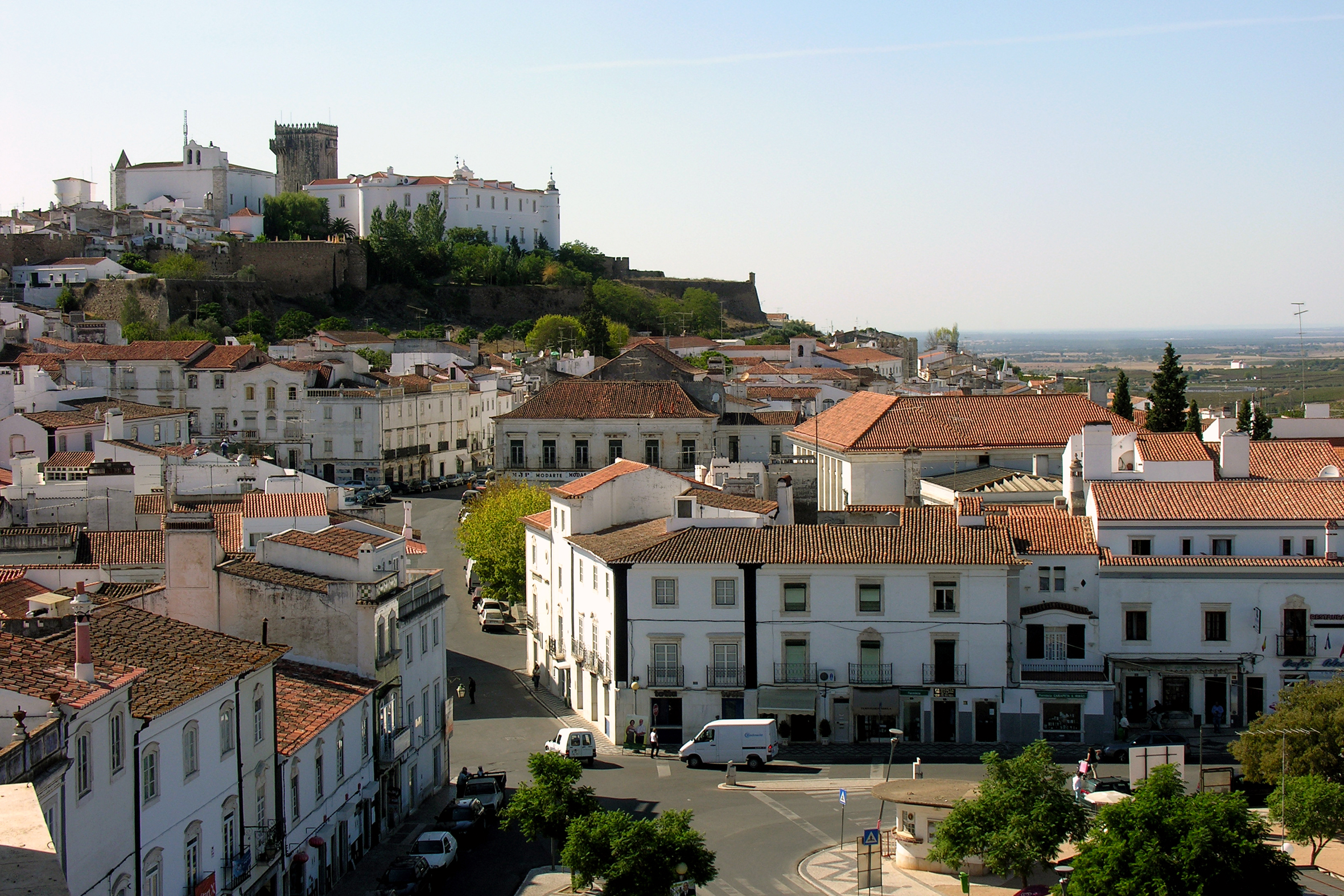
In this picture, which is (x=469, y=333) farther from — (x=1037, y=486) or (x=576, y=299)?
(x=1037, y=486)

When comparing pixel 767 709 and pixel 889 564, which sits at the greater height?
pixel 889 564

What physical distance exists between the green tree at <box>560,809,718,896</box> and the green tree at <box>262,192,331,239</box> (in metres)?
119

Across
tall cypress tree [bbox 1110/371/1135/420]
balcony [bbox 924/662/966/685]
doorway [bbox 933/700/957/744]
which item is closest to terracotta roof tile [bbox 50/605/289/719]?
balcony [bbox 924/662/966/685]

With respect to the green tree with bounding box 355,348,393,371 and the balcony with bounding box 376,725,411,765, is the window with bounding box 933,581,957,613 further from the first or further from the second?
the green tree with bounding box 355,348,393,371

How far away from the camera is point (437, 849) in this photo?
1060 inches

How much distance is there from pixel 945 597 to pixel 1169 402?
106 ft

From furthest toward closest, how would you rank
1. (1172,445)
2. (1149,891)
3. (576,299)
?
(576,299) < (1172,445) < (1149,891)

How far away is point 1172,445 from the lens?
45.4 metres

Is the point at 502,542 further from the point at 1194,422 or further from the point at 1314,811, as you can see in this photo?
the point at 1194,422

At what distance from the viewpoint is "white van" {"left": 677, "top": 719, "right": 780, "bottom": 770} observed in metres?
33.3

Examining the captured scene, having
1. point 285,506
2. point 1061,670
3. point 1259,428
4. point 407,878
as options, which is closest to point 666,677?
point 1061,670

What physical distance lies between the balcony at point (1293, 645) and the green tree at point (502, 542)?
20.8 metres

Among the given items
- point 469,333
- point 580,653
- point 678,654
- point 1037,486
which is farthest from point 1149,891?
point 469,333

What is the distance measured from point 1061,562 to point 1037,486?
9945 millimetres
